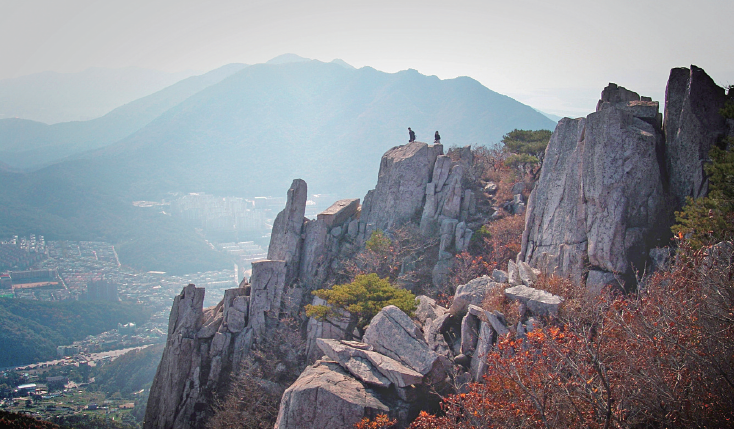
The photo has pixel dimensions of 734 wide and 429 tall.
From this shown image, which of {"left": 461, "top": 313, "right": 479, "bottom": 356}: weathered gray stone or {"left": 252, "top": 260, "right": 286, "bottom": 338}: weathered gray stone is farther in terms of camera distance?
{"left": 252, "top": 260, "right": 286, "bottom": 338}: weathered gray stone

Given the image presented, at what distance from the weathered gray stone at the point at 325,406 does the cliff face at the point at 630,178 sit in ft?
39.1

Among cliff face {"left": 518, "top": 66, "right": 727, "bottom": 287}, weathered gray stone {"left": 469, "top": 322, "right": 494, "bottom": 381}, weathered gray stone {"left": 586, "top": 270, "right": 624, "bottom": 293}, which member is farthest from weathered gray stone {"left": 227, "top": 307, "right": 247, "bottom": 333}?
weathered gray stone {"left": 586, "top": 270, "right": 624, "bottom": 293}

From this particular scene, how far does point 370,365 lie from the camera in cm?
1777

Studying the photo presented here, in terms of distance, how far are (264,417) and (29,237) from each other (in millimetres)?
164820

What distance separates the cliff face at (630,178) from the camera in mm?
18016

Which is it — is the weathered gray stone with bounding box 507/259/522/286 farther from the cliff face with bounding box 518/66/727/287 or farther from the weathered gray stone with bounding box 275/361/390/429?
the weathered gray stone with bounding box 275/361/390/429

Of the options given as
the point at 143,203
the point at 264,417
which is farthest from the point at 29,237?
the point at 264,417

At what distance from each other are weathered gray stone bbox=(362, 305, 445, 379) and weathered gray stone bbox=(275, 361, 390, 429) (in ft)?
8.03

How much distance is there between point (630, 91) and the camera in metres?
24.0

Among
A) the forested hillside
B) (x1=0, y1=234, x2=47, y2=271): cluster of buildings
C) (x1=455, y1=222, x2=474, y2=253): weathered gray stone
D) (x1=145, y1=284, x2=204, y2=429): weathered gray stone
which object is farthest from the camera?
(x1=0, y1=234, x2=47, y2=271): cluster of buildings

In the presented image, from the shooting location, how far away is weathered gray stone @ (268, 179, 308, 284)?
32656 millimetres

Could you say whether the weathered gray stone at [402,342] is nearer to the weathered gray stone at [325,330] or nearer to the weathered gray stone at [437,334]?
the weathered gray stone at [437,334]

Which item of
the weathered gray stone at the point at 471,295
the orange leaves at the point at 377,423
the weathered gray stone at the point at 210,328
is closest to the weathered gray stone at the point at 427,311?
the weathered gray stone at the point at 471,295

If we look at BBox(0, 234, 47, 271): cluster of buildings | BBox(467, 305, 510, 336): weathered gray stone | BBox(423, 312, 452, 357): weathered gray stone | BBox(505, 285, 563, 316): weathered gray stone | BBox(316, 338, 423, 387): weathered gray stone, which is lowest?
BBox(0, 234, 47, 271): cluster of buildings
